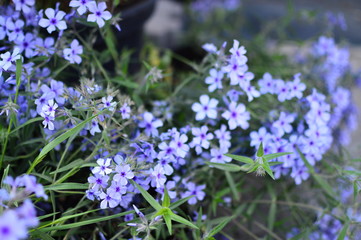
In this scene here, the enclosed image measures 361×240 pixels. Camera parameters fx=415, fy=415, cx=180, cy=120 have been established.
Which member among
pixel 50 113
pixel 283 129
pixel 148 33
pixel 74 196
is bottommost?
pixel 148 33

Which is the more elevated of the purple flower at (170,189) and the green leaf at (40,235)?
the green leaf at (40,235)

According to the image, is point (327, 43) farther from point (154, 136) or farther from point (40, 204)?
point (40, 204)

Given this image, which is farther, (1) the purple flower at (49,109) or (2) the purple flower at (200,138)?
(2) the purple flower at (200,138)

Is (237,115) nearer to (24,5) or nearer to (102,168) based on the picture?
(102,168)

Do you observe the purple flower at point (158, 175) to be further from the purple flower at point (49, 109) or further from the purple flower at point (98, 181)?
the purple flower at point (49, 109)

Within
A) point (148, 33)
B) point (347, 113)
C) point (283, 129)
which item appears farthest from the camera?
point (148, 33)

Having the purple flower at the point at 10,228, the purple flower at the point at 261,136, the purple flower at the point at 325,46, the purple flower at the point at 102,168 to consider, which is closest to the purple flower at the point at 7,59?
the purple flower at the point at 102,168

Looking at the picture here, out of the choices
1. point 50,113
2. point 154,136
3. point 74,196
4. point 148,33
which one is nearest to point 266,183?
point 154,136

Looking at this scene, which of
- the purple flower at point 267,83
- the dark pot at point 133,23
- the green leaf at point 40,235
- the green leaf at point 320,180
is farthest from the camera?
the dark pot at point 133,23
